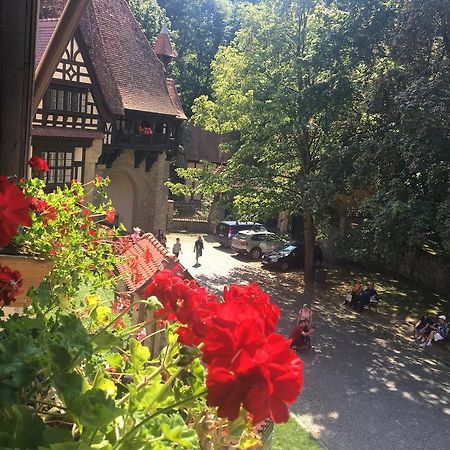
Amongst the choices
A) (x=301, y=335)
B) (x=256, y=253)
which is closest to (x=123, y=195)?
(x=256, y=253)

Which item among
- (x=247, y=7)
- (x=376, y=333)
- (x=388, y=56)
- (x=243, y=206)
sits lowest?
(x=376, y=333)

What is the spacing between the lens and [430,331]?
1555cm

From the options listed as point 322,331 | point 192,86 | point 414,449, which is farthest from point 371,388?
point 192,86

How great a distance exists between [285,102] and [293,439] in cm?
1208

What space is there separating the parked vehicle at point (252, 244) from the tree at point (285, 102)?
4073 mm

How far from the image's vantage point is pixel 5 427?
137 cm

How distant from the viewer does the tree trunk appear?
21.1 m

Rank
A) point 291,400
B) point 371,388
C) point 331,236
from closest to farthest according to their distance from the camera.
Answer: point 291,400 → point 371,388 → point 331,236

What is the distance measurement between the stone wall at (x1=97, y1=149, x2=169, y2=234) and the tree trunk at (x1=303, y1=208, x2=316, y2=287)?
8.44 metres

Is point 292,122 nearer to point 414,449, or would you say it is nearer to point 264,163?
point 264,163

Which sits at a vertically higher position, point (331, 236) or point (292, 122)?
point (292, 122)

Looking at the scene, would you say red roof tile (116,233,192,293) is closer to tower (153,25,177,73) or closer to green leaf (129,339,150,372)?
green leaf (129,339,150,372)

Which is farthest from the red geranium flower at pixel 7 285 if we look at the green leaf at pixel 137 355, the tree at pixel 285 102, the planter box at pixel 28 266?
the tree at pixel 285 102

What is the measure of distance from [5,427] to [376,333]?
15.8 m
